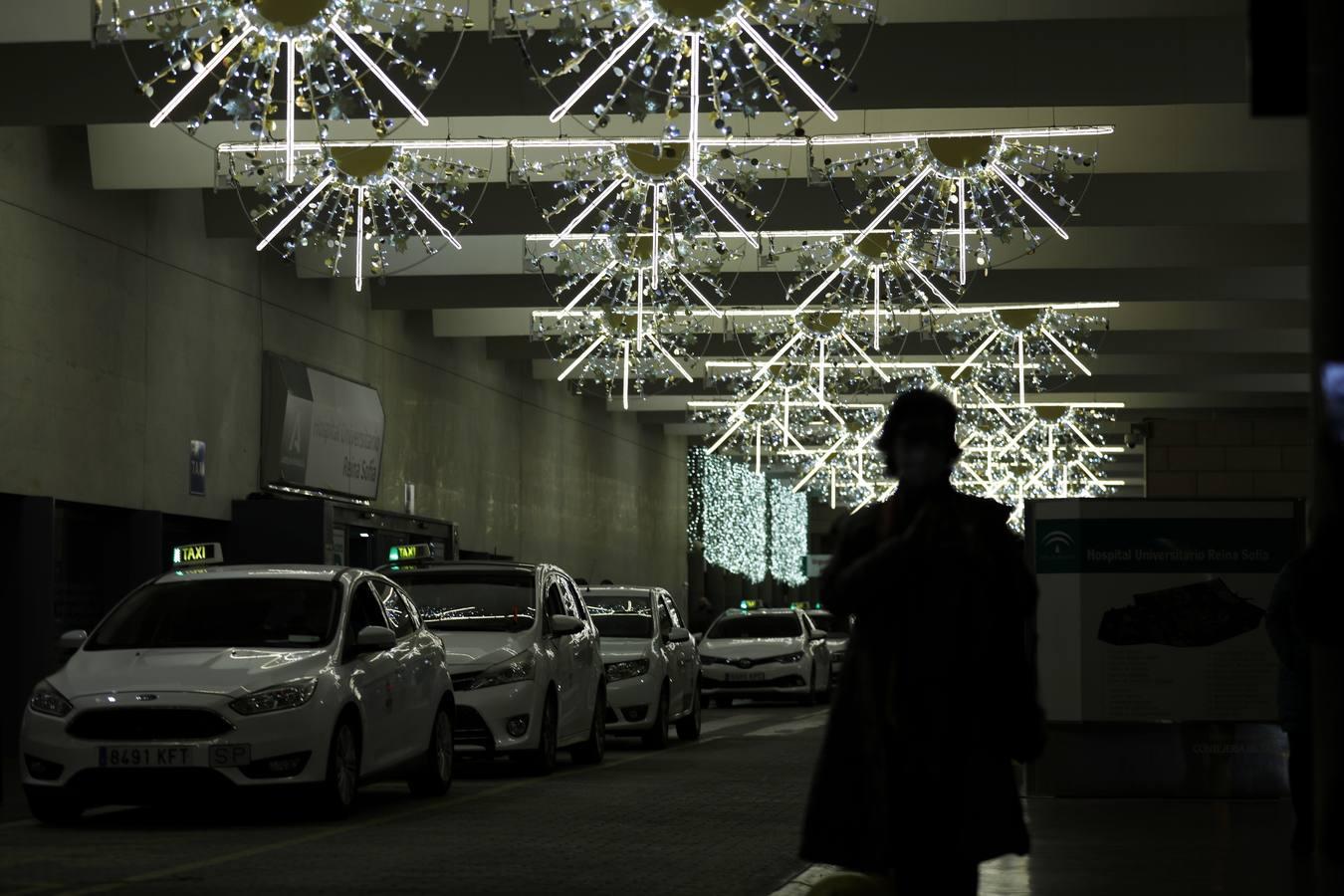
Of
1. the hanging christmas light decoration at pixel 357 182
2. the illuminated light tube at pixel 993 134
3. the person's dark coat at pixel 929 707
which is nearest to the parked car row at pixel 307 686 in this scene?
the hanging christmas light decoration at pixel 357 182

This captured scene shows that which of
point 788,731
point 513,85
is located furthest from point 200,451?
point 513,85

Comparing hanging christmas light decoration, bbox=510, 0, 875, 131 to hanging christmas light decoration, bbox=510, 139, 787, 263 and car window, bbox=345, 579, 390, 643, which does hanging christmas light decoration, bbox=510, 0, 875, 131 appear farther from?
car window, bbox=345, 579, 390, 643

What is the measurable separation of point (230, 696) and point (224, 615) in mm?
1464

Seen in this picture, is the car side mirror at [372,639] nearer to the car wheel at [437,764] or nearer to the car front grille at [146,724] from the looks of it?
the car front grille at [146,724]

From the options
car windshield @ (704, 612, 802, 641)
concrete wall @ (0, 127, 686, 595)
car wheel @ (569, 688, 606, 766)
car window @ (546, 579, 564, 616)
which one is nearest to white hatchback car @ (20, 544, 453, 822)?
car window @ (546, 579, 564, 616)

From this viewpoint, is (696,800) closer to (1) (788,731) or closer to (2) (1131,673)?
(2) (1131,673)

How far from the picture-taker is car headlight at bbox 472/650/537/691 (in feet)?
56.7

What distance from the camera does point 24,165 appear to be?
20750 mm

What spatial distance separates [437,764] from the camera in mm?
15383

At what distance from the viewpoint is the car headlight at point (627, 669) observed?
22172mm

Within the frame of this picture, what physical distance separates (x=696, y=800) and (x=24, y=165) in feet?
31.9

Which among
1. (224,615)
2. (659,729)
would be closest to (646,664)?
(659,729)

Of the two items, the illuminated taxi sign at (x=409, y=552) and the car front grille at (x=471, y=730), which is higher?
the illuminated taxi sign at (x=409, y=552)

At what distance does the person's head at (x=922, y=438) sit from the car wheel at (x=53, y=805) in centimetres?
847
